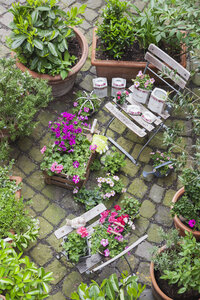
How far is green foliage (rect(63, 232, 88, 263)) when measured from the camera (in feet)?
14.0

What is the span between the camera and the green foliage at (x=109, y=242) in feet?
13.9

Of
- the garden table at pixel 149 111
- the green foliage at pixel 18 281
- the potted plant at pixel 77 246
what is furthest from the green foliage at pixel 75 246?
the garden table at pixel 149 111

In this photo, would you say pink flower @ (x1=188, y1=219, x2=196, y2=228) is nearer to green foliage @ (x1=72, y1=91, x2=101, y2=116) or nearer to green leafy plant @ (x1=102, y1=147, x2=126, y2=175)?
green leafy plant @ (x1=102, y1=147, x2=126, y2=175)

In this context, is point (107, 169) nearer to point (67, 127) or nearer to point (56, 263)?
point (67, 127)

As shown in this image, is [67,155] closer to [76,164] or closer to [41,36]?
[76,164]

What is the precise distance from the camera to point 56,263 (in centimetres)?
456

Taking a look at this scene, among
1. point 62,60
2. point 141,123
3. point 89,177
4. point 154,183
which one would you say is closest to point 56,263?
point 89,177

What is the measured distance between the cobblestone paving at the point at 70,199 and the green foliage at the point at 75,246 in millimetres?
350

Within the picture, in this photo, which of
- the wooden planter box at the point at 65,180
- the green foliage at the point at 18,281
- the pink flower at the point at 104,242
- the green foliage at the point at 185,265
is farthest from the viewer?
the wooden planter box at the point at 65,180

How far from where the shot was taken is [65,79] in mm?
5320

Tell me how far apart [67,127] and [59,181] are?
0.73 metres

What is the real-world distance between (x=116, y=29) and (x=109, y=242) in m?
2.90

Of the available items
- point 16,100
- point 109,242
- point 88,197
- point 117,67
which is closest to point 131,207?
point 88,197

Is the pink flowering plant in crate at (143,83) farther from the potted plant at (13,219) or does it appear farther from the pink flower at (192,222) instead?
the potted plant at (13,219)
